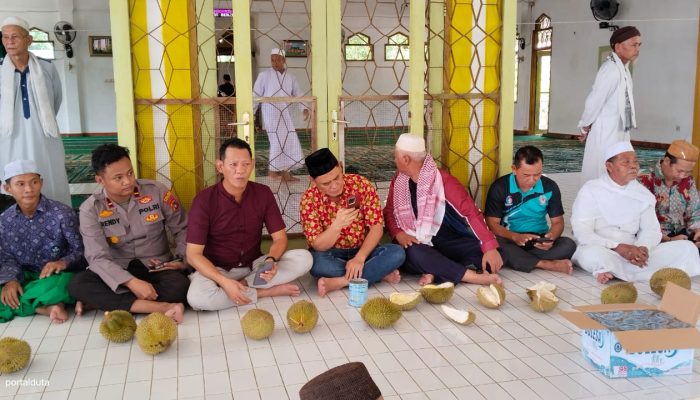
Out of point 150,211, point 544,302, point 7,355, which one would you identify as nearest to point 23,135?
point 150,211

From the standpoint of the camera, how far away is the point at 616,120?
4281 millimetres

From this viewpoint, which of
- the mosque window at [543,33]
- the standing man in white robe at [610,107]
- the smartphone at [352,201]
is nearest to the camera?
the smartphone at [352,201]

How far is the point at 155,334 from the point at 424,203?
1633 mm

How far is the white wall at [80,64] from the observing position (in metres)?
13.2

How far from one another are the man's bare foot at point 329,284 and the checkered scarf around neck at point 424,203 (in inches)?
20.3

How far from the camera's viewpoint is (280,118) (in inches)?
162

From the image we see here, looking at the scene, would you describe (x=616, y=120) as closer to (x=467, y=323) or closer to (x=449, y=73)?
(x=449, y=73)

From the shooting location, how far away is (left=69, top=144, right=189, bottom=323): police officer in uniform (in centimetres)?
292

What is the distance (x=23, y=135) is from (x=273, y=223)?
1.78 meters

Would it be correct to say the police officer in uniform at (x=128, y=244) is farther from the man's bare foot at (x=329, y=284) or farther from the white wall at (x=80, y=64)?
the white wall at (x=80, y=64)

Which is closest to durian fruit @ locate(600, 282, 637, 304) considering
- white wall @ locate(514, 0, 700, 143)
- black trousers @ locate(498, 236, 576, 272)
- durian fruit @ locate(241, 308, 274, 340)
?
black trousers @ locate(498, 236, 576, 272)

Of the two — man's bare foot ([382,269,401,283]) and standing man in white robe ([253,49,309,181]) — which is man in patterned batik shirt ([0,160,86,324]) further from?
man's bare foot ([382,269,401,283])

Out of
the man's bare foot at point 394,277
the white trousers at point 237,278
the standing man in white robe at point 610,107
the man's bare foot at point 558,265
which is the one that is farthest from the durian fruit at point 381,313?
the standing man in white robe at point 610,107

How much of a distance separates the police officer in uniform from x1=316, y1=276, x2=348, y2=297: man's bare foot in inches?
26.8
